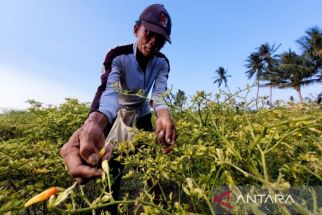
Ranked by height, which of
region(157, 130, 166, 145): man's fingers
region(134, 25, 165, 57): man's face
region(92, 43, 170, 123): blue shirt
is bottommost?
region(157, 130, 166, 145): man's fingers

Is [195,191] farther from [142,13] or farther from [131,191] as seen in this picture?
[131,191]

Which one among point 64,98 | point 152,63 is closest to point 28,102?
point 64,98

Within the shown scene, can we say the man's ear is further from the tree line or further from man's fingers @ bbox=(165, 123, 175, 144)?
the tree line

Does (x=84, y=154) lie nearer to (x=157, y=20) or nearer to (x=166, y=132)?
(x=166, y=132)

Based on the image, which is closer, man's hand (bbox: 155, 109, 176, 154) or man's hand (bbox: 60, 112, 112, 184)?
man's hand (bbox: 60, 112, 112, 184)

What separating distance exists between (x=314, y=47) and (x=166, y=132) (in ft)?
129

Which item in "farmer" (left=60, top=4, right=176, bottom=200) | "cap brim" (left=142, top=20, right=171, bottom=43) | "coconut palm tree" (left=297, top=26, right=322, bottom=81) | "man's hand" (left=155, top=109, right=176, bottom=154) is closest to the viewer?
"farmer" (left=60, top=4, right=176, bottom=200)

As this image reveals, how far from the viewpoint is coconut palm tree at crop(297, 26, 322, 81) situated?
36.3 m

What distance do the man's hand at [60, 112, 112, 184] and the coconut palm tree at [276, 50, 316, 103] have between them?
3965 cm

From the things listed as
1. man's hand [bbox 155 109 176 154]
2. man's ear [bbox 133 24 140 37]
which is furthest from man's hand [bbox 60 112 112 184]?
man's ear [bbox 133 24 140 37]

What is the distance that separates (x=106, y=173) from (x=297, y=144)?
775 mm

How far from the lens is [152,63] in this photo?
2.40 meters

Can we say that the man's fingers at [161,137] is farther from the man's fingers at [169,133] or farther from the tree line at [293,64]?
the tree line at [293,64]

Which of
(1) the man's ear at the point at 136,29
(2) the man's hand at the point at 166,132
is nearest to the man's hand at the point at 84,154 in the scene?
(2) the man's hand at the point at 166,132
